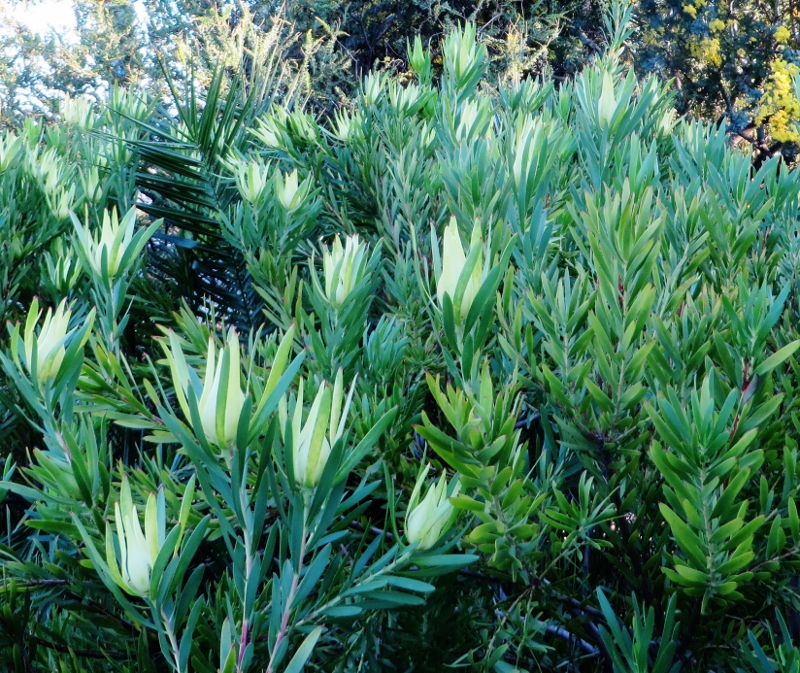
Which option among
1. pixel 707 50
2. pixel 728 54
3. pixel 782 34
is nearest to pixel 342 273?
pixel 782 34

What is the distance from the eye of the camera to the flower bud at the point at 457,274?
453mm

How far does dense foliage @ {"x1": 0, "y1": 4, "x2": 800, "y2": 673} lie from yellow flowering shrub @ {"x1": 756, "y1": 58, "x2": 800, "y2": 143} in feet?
20.3

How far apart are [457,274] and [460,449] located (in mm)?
124

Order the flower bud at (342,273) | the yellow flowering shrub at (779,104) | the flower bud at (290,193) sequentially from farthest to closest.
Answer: the yellow flowering shrub at (779,104) < the flower bud at (290,193) < the flower bud at (342,273)

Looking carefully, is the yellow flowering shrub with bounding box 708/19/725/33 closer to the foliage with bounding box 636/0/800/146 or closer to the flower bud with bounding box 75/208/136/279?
the foliage with bounding box 636/0/800/146

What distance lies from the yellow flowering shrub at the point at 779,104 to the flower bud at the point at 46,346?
6689mm

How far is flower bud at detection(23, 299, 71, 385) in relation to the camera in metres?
0.44

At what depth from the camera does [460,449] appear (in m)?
0.40

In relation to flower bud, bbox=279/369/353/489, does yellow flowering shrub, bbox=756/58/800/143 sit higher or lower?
higher

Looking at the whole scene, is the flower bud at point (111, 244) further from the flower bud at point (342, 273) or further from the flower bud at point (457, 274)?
the flower bud at point (457, 274)

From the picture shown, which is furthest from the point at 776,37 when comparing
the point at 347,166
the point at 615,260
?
the point at 615,260

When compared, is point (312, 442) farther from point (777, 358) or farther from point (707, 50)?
point (707, 50)

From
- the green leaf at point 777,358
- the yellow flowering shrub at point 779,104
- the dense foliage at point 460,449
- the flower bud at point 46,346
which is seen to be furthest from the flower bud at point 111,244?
the yellow flowering shrub at point 779,104

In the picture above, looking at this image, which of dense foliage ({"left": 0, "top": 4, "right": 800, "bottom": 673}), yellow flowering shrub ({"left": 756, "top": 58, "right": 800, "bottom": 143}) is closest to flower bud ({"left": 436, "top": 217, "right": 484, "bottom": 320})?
dense foliage ({"left": 0, "top": 4, "right": 800, "bottom": 673})
